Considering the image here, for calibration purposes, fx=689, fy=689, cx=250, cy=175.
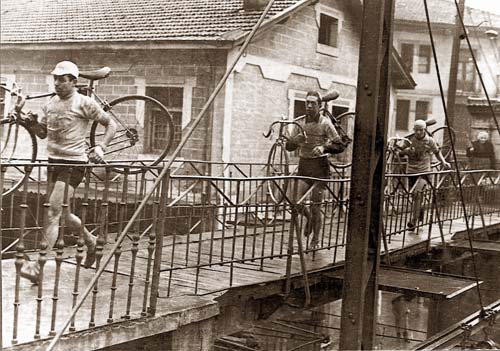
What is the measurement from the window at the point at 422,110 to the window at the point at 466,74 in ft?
11.5

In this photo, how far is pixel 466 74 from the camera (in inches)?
1503

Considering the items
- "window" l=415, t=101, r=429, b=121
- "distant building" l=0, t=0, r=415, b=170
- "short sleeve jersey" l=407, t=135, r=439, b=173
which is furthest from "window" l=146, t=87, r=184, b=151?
"window" l=415, t=101, r=429, b=121

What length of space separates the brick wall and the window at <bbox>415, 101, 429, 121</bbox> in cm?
2351

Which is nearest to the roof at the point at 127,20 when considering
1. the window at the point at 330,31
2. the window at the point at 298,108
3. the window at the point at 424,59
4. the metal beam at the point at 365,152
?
the window at the point at 330,31

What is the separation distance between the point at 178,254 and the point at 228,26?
599 centimetres

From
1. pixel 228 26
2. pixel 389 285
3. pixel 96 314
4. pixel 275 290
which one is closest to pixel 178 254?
pixel 275 290

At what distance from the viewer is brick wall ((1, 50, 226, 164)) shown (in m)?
13.1

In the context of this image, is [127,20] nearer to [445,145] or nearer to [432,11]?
[445,145]

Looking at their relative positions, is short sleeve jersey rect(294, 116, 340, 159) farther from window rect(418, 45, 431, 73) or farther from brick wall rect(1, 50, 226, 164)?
window rect(418, 45, 431, 73)

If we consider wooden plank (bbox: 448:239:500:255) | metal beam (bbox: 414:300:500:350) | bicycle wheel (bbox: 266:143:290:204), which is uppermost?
bicycle wheel (bbox: 266:143:290:204)

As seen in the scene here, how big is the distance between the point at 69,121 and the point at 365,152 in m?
2.51

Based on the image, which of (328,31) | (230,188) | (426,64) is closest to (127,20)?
(328,31)

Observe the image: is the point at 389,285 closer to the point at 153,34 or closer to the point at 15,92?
the point at 15,92

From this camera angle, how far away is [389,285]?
25.2 ft
